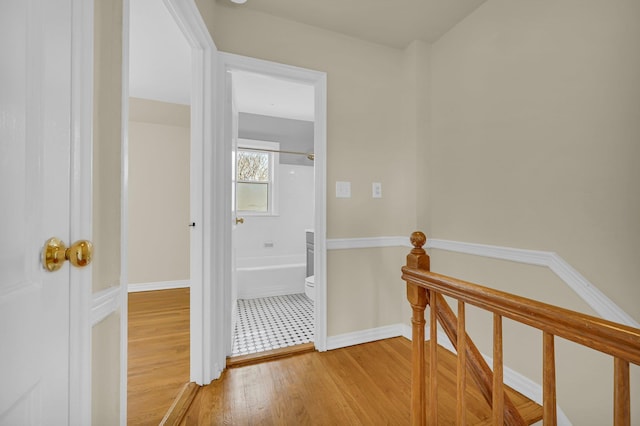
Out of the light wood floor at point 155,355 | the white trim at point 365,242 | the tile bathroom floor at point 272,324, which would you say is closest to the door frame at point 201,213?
the light wood floor at point 155,355

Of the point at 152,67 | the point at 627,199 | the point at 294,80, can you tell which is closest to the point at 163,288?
the point at 152,67

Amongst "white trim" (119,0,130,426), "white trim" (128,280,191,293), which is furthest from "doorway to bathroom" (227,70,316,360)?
"white trim" (119,0,130,426)

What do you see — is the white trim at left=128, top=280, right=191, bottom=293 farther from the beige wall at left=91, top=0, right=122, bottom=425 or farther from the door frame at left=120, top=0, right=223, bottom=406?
the beige wall at left=91, top=0, right=122, bottom=425

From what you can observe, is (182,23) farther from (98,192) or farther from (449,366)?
(449,366)

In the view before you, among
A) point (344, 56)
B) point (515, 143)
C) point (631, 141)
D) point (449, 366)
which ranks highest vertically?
point (344, 56)

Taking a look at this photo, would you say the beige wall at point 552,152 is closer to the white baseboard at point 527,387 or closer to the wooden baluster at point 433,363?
the white baseboard at point 527,387

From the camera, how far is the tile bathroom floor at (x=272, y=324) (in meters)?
2.11

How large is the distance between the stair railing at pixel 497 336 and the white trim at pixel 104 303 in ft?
3.27

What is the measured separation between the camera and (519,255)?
160 cm

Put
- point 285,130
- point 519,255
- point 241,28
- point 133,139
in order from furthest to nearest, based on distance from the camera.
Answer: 1. point 285,130
2. point 133,139
3. point 241,28
4. point 519,255

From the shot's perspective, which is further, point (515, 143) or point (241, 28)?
point (241, 28)

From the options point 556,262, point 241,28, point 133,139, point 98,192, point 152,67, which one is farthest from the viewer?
point 133,139

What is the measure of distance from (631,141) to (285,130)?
144 inches

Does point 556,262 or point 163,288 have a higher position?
point 556,262
